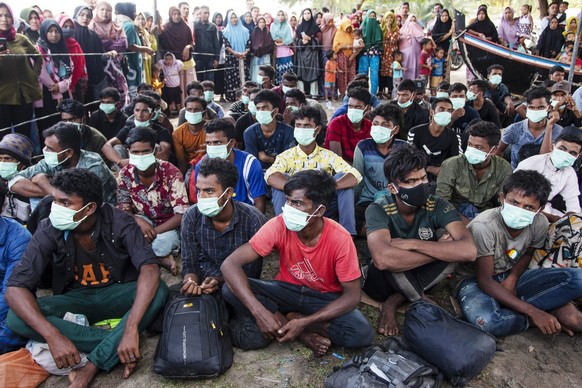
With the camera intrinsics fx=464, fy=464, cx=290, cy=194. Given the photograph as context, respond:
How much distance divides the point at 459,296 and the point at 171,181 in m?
2.40

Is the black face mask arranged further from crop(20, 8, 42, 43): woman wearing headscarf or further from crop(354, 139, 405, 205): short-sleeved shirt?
crop(20, 8, 42, 43): woman wearing headscarf

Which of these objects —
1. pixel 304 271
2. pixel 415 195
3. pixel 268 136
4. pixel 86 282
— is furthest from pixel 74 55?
pixel 415 195

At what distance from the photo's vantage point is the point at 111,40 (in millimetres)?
7434

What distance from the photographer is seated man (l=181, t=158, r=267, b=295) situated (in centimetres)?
307

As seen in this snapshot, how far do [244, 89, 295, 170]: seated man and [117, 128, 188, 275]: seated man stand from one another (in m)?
1.30

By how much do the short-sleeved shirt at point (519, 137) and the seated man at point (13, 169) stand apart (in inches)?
188

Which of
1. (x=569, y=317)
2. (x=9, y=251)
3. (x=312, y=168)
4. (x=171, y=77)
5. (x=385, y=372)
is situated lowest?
(x=569, y=317)

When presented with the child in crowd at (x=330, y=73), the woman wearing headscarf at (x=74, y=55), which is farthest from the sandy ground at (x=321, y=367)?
the child in crowd at (x=330, y=73)

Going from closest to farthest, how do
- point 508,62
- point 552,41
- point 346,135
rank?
point 346,135 → point 508,62 → point 552,41

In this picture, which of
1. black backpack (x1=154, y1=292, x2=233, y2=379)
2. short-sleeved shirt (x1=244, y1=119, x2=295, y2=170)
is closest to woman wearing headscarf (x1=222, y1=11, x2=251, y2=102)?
short-sleeved shirt (x1=244, y1=119, x2=295, y2=170)

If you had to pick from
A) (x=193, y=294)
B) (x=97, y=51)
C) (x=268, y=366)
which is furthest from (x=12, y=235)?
(x=97, y=51)

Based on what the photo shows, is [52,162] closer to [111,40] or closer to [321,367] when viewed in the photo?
[321,367]

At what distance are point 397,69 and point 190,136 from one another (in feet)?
22.4

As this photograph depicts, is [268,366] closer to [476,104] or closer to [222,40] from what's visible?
[476,104]
